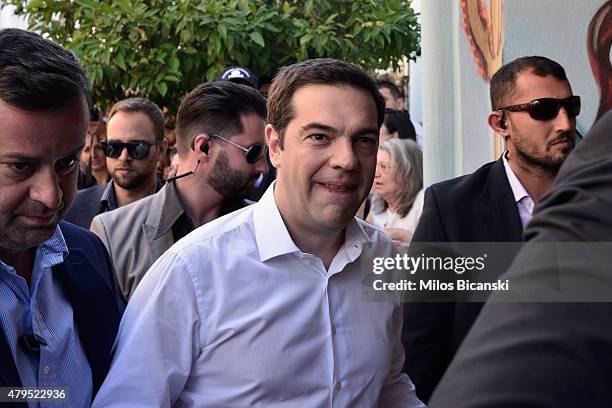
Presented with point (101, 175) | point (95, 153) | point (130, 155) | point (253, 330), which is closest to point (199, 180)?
point (130, 155)

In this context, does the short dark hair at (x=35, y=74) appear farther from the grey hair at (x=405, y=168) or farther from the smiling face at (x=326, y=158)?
the grey hair at (x=405, y=168)

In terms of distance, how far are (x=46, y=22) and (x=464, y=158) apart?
491 centimetres

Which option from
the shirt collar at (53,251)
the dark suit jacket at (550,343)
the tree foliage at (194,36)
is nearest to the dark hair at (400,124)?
the tree foliage at (194,36)

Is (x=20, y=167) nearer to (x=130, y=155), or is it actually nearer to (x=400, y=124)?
(x=130, y=155)

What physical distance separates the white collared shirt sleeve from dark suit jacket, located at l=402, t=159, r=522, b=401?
1246 millimetres

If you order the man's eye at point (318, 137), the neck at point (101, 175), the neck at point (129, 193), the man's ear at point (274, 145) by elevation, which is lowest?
the neck at point (101, 175)

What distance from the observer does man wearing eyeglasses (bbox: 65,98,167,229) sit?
17.6 ft

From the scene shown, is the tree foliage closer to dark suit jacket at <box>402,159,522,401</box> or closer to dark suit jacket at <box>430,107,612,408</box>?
dark suit jacket at <box>402,159,522,401</box>

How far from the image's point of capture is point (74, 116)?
7.20 feet

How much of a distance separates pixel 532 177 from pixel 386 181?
256cm

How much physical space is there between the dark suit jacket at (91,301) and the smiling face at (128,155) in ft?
9.82

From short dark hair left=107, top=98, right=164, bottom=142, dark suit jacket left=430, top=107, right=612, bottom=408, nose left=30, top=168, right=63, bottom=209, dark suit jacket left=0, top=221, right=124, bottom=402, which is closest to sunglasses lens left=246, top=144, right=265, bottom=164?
short dark hair left=107, top=98, right=164, bottom=142

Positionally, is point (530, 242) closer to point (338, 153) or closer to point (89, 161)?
A: point (338, 153)

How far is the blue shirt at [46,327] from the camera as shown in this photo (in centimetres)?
206
